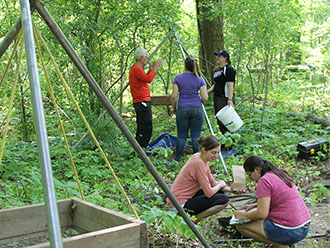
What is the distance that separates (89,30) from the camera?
6863mm

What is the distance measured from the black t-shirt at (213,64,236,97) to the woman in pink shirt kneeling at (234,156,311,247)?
3.27 meters

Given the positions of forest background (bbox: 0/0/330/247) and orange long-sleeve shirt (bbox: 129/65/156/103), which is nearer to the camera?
forest background (bbox: 0/0/330/247)

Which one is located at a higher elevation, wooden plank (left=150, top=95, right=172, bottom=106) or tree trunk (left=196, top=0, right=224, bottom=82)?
tree trunk (left=196, top=0, right=224, bottom=82)

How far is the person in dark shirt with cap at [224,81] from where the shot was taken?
691 cm

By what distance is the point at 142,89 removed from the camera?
21.6 feet

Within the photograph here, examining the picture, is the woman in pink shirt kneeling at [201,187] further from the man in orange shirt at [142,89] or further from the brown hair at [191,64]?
the man in orange shirt at [142,89]

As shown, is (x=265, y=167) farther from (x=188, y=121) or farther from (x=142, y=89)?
(x=142, y=89)

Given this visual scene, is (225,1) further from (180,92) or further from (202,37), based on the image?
(180,92)

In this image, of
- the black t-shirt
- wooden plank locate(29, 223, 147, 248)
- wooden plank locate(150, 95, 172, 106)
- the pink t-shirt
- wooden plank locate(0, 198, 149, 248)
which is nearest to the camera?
wooden plank locate(29, 223, 147, 248)

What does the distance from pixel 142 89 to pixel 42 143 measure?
493cm

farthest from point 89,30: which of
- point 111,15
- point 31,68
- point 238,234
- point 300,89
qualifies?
point 300,89

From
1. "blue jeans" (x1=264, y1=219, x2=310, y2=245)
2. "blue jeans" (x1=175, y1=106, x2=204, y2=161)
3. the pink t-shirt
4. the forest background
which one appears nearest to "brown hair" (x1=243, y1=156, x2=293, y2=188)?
"blue jeans" (x1=264, y1=219, x2=310, y2=245)

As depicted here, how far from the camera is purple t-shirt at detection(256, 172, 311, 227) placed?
3746mm

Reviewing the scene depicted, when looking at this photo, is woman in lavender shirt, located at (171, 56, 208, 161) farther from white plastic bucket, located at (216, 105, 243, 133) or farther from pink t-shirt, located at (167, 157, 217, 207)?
pink t-shirt, located at (167, 157, 217, 207)
